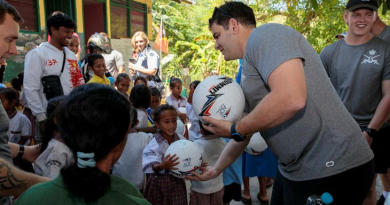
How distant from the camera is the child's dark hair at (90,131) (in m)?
1.22

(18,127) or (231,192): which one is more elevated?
(18,127)

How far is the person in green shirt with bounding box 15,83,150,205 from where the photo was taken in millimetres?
1220

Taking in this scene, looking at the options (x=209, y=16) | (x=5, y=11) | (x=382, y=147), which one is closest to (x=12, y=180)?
(x=5, y=11)

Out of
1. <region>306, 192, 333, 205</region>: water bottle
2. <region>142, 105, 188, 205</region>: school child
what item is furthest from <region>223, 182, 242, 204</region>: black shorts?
<region>306, 192, 333, 205</region>: water bottle

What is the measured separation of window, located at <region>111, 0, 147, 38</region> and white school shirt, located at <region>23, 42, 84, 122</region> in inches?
361

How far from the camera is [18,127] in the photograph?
14.4 ft

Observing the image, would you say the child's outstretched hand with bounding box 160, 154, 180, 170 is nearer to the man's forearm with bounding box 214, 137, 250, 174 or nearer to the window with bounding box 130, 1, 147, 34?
the man's forearm with bounding box 214, 137, 250, 174

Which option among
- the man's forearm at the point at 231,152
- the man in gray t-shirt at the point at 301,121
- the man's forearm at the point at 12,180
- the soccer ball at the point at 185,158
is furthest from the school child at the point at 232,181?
the man's forearm at the point at 12,180

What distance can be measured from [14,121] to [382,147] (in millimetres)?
4457

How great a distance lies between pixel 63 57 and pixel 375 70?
357cm

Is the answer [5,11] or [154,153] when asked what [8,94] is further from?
[5,11]

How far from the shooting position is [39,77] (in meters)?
3.96

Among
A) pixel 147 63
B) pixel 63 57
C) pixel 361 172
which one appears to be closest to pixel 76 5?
pixel 147 63

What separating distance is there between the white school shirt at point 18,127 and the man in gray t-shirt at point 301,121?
132 inches
